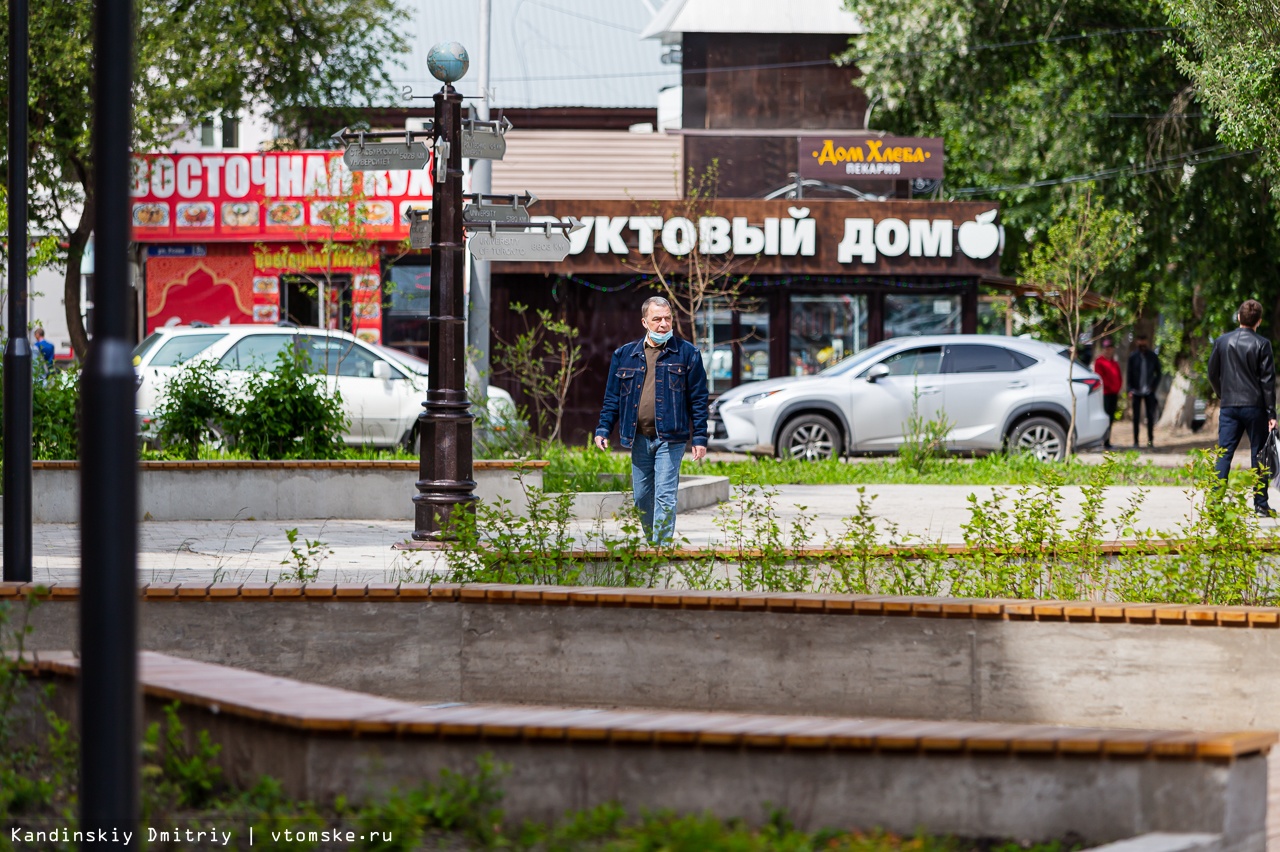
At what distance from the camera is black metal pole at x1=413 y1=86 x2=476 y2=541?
10805 millimetres

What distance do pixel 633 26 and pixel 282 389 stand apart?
3154cm

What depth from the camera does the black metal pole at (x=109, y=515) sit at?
3084 mm

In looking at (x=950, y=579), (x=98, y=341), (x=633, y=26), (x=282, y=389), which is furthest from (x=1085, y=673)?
(x=633, y=26)

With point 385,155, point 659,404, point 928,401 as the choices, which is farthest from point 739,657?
point 928,401

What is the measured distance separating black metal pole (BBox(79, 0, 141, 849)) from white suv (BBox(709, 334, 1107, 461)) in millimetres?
17601

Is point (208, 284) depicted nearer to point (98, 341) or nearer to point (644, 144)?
point (644, 144)

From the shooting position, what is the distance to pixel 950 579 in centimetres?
747

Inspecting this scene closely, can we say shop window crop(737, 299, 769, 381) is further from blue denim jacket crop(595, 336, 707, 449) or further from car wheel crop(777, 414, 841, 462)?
blue denim jacket crop(595, 336, 707, 449)

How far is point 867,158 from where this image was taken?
28.2 metres

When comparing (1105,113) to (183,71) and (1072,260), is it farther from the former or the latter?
(183,71)

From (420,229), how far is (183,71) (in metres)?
19.0

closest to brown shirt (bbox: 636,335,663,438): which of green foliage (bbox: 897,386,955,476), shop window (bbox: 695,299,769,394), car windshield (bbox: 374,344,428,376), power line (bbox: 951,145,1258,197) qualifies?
green foliage (bbox: 897,386,955,476)

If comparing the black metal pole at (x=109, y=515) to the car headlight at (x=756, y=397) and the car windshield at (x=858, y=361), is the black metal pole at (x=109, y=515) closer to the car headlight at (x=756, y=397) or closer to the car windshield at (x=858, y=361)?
the car headlight at (x=756, y=397)

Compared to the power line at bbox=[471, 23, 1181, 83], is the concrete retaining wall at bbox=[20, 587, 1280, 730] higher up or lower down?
lower down
